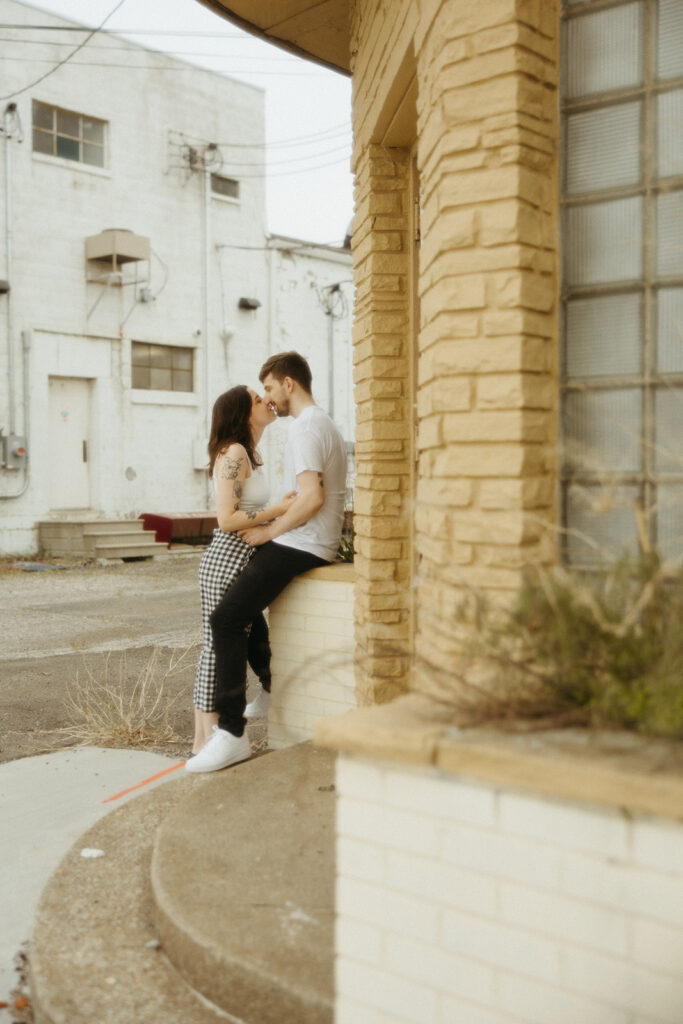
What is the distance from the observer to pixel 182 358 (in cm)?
1770

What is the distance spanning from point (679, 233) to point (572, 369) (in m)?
0.46

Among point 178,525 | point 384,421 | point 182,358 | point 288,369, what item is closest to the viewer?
point 384,421

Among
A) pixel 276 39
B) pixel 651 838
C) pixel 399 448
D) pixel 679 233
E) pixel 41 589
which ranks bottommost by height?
pixel 41 589

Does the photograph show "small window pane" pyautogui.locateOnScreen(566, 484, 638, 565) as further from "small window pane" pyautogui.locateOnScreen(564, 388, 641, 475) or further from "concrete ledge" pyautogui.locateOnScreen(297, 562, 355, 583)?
"concrete ledge" pyautogui.locateOnScreen(297, 562, 355, 583)

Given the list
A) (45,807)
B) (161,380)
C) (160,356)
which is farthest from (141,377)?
(45,807)

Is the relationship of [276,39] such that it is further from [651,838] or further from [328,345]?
[328,345]

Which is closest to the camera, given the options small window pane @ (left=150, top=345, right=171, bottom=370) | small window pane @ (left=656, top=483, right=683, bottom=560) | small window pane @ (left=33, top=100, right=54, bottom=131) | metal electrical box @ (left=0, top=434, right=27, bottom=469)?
small window pane @ (left=656, top=483, right=683, bottom=560)

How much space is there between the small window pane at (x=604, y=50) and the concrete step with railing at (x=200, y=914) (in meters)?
2.41

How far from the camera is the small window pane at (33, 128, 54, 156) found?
1562 centimetres

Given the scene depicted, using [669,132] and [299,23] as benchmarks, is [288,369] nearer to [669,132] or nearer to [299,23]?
[299,23]

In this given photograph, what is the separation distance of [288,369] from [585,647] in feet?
9.58

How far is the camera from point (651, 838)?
66.8 inches

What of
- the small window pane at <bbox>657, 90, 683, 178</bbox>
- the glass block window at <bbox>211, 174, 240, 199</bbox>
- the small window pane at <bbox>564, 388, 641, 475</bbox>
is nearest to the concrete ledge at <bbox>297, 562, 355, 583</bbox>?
the small window pane at <bbox>564, 388, 641, 475</bbox>

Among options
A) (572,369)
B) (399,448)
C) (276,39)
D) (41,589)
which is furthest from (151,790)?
(41,589)
